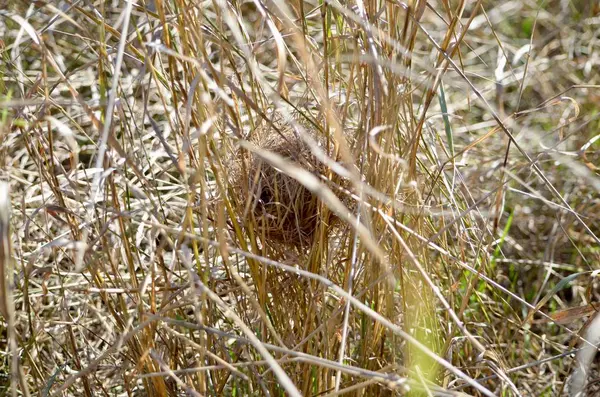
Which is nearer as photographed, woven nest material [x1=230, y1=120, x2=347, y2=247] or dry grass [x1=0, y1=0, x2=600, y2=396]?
dry grass [x1=0, y1=0, x2=600, y2=396]

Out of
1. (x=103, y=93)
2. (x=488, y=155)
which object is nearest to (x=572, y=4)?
(x=488, y=155)

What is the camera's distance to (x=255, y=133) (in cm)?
102

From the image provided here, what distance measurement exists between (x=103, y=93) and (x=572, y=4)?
6.80 feet

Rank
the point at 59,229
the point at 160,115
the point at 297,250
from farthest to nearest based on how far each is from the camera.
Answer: the point at 160,115, the point at 59,229, the point at 297,250

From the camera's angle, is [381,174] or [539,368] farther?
[539,368]

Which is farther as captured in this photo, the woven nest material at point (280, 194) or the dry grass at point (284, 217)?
the woven nest material at point (280, 194)

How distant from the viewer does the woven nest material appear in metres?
0.94

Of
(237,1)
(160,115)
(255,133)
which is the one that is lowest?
(160,115)

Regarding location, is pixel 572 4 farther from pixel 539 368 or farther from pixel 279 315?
pixel 279 315

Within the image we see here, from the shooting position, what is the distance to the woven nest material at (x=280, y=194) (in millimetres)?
941

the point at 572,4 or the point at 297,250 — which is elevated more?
the point at 572,4

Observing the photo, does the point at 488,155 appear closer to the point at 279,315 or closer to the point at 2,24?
the point at 279,315

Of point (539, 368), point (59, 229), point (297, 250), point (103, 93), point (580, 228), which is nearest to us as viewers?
point (103, 93)

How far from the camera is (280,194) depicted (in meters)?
0.96
